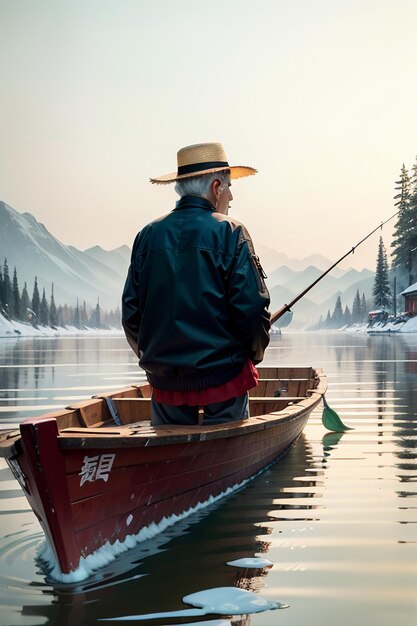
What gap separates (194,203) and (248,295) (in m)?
0.83

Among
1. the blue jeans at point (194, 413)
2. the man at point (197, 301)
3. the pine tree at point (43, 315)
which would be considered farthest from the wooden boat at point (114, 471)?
the pine tree at point (43, 315)

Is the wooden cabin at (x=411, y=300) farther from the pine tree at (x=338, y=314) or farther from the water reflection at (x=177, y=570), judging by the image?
the pine tree at (x=338, y=314)

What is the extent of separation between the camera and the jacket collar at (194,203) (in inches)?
236

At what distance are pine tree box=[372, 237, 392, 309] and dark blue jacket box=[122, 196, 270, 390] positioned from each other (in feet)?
316

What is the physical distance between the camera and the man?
18.6 feet

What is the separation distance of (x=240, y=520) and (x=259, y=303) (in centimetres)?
161

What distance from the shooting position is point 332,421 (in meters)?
10.7

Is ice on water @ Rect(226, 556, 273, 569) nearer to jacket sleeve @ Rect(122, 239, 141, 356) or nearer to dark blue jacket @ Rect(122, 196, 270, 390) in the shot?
dark blue jacket @ Rect(122, 196, 270, 390)

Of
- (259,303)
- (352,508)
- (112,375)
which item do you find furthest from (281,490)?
(112,375)

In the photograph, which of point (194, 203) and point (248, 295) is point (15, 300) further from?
point (248, 295)

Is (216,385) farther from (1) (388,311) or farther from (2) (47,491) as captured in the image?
(1) (388,311)

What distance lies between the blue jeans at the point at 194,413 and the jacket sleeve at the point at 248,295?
60 centimetres

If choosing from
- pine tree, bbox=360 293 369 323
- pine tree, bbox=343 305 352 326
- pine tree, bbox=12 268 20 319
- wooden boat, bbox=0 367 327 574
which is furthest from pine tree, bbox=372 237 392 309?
wooden boat, bbox=0 367 327 574

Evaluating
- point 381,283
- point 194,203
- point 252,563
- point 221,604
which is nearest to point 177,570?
point 252,563
